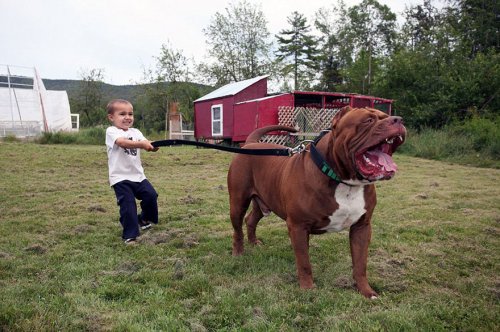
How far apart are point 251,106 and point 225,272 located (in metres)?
15.1

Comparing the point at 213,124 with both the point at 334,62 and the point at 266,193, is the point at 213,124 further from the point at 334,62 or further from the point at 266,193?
the point at 334,62

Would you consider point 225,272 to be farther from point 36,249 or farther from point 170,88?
point 170,88

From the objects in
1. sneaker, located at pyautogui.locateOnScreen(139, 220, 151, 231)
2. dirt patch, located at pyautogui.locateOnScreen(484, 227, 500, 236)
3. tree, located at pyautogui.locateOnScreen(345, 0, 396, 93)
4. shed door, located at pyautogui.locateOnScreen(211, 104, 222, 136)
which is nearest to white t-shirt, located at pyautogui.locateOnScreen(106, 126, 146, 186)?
sneaker, located at pyautogui.locateOnScreen(139, 220, 151, 231)

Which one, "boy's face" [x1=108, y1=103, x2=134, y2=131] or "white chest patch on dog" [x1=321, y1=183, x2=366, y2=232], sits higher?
"boy's face" [x1=108, y1=103, x2=134, y2=131]

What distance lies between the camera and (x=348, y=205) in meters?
3.08

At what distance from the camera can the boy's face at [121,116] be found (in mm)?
4918

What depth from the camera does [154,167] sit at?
12.4 metres

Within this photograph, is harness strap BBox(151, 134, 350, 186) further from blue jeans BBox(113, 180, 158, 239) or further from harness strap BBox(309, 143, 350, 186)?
blue jeans BBox(113, 180, 158, 239)

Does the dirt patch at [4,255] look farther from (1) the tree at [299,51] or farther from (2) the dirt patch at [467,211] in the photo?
(1) the tree at [299,51]

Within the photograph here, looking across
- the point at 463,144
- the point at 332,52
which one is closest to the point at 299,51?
the point at 332,52

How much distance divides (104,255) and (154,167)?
8.46 metres

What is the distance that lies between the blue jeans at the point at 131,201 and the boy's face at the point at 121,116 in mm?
678

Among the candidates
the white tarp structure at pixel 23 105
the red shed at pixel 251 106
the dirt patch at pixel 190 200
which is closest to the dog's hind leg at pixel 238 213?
the dirt patch at pixel 190 200

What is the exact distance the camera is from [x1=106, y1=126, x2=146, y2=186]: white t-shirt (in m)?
4.89
